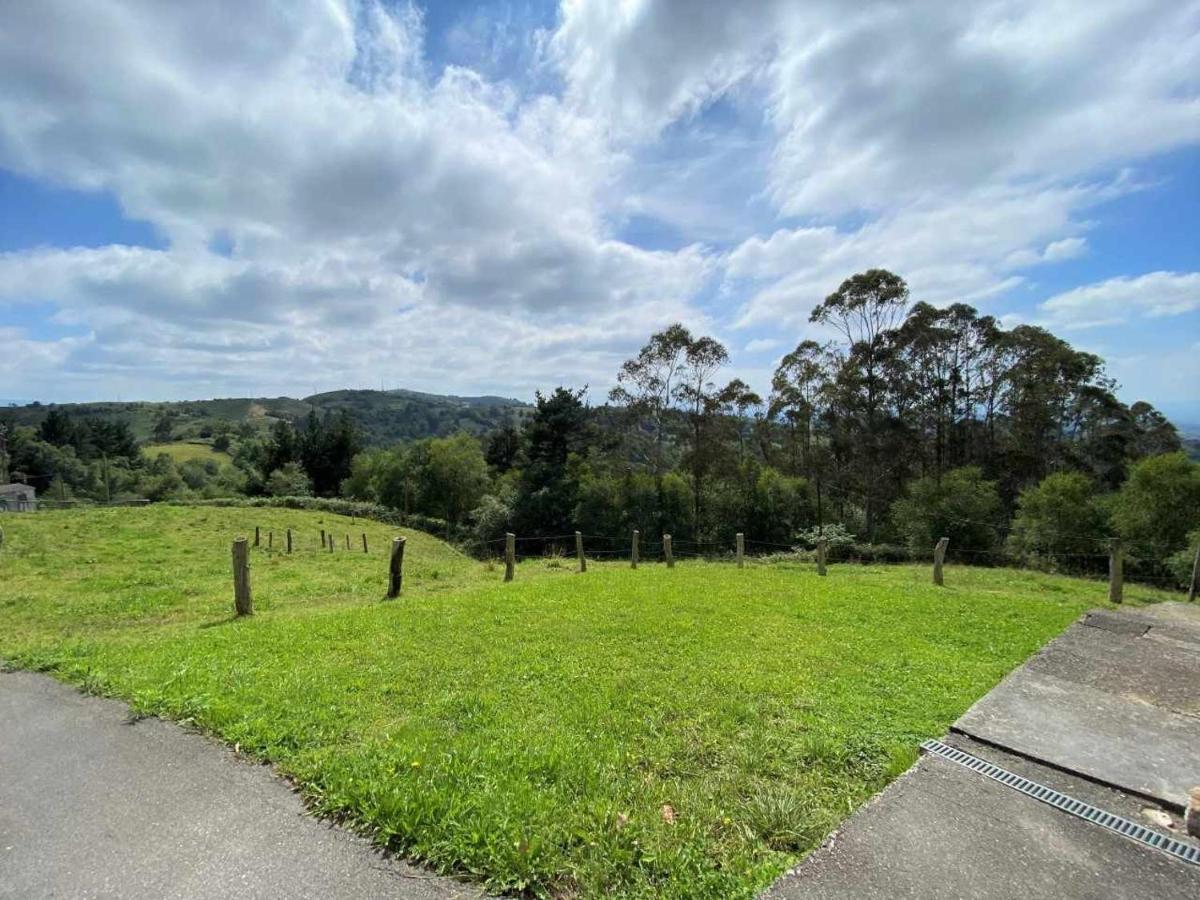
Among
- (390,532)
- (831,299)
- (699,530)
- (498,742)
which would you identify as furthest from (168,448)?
(498,742)

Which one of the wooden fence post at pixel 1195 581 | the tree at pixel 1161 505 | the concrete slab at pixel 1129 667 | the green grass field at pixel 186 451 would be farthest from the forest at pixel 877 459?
the green grass field at pixel 186 451

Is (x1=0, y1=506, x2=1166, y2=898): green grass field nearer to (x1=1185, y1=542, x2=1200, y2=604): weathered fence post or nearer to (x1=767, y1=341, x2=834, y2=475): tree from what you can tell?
(x1=1185, y1=542, x2=1200, y2=604): weathered fence post

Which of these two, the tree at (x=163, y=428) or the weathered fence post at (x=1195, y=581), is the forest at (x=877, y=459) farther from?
the tree at (x=163, y=428)

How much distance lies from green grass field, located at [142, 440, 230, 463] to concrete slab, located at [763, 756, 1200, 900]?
12069cm

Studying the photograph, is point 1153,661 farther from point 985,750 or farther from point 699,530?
point 699,530

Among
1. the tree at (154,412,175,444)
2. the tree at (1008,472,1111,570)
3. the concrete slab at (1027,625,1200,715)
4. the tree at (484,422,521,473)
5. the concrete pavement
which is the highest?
the tree at (154,412,175,444)

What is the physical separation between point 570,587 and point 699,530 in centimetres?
2390

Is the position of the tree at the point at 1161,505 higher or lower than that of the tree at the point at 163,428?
lower

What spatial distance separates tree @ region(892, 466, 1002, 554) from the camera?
83.8 ft

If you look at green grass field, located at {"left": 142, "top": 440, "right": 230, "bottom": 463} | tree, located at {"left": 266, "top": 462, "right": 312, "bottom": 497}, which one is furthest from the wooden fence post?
green grass field, located at {"left": 142, "top": 440, "right": 230, "bottom": 463}

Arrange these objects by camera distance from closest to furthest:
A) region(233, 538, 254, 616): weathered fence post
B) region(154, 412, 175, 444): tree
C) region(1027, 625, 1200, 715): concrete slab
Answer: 1. region(1027, 625, 1200, 715): concrete slab
2. region(233, 538, 254, 616): weathered fence post
3. region(154, 412, 175, 444): tree

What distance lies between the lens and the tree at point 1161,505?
20812mm

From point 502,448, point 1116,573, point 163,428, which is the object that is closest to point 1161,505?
point 1116,573

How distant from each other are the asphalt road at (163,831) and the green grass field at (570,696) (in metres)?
0.18
